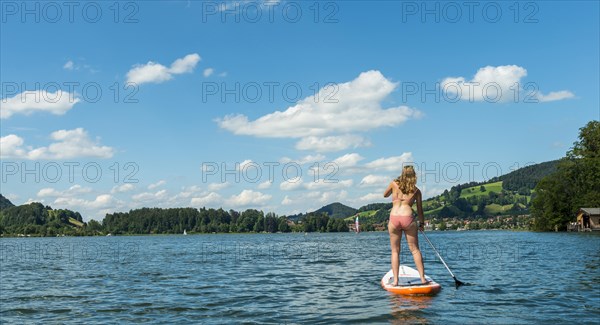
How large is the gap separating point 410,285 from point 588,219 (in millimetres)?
97761

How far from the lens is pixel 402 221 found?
593 inches

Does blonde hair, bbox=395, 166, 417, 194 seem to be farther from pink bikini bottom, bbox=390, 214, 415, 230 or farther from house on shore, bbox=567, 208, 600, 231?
house on shore, bbox=567, 208, 600, 231

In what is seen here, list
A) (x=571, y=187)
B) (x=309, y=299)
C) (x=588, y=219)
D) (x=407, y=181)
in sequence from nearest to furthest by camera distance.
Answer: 1. (x=407, y=181)
2. (x=309, y=299)
3. (x=588, y=219)
4. (x=571, y=187)

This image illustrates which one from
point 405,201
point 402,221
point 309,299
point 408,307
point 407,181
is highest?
point 407,181

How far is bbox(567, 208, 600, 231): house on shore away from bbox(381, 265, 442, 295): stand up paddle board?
301ft

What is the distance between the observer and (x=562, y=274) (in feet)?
68.7

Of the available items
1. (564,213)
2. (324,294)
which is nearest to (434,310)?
(324,294)

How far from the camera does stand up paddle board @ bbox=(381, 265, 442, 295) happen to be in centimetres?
1508

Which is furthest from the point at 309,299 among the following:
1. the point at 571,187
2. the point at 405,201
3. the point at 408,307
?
the point at 571,187

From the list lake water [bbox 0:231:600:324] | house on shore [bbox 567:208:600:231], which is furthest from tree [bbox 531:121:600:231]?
lake water [bbox 0:231:600:324]

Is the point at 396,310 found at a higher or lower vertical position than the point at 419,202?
lower

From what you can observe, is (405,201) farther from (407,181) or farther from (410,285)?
(410,285)

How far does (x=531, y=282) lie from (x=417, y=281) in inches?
184

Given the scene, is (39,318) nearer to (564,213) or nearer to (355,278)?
(355,278)
